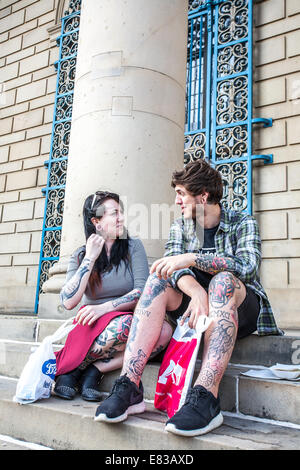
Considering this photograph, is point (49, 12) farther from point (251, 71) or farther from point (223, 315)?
point (223, 315)

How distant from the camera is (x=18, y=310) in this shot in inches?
313

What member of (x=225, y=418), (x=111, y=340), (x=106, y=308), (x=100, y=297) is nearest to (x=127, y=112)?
(x=100, y=297)

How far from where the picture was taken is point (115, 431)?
1.77 metres

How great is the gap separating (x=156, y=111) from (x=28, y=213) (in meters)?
5.41

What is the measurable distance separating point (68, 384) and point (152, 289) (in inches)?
27.8

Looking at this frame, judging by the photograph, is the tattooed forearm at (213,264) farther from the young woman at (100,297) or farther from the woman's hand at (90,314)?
the woman's hand at (90,314)

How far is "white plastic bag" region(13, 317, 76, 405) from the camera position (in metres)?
2.13

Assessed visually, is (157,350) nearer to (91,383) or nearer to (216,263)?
(91,383)

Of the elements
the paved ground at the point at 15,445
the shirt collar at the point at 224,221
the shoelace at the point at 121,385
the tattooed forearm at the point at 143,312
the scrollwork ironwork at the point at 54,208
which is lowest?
the paved ground at the point at 15,445

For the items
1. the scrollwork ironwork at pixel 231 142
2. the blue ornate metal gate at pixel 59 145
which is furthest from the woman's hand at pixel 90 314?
the blue ornate metal gate at pixel 59 145

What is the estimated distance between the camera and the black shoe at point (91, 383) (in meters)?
2.21

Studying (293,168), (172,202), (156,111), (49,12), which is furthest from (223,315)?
(49,12)

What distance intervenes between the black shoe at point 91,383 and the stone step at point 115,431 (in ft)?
0.16

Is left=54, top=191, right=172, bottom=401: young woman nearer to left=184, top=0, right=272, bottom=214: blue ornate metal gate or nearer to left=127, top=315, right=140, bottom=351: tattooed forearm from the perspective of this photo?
left=127, top=315, right=140, bottom=351: tattooed forearm
